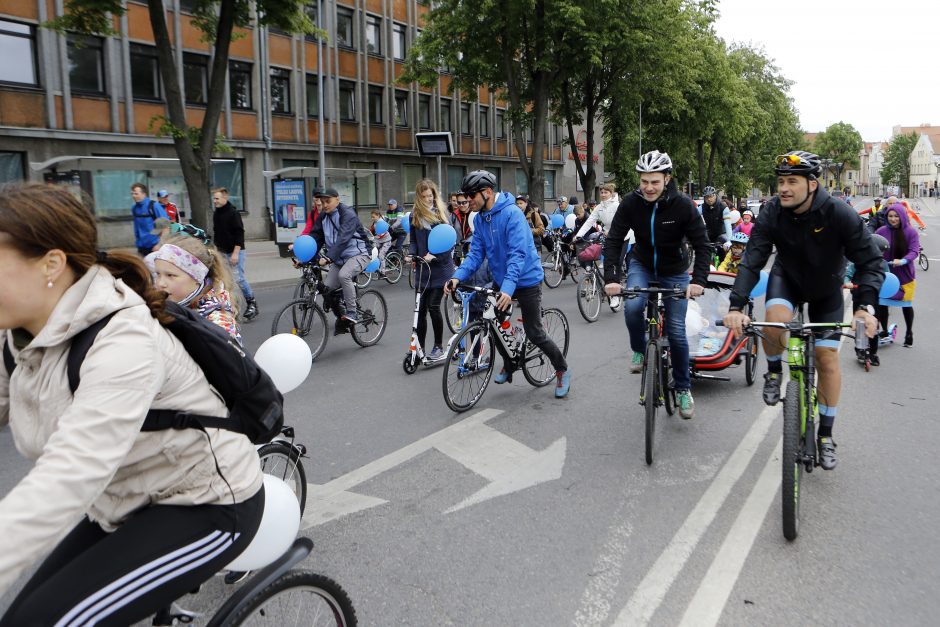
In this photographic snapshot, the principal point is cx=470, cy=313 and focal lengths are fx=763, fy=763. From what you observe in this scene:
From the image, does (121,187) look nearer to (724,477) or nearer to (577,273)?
(577,273)

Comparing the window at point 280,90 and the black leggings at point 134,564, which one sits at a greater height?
the window at point 280,90

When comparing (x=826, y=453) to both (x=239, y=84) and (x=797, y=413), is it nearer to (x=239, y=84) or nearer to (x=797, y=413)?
(x=797, y=413)

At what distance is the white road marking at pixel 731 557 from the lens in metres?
3.09

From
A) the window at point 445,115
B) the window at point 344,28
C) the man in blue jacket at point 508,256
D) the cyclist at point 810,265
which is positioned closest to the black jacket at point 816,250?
the cyclist at point 810,265

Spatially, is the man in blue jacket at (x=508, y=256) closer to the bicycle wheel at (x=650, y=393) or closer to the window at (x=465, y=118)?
the bicycle wheel at (x=650, y=393)

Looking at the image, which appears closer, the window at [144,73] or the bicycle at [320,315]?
the bicycle at [320,315]

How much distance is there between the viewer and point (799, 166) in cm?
426

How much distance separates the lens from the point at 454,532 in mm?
3867

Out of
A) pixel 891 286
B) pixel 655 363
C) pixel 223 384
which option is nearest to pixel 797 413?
pixel 655 363

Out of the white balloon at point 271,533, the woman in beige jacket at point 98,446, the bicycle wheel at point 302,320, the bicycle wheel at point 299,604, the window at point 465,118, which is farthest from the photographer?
the window at point 465,118

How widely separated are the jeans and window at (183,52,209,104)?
25.6 meters

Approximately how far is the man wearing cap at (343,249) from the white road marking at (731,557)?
527cm

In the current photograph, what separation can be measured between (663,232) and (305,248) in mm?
4254

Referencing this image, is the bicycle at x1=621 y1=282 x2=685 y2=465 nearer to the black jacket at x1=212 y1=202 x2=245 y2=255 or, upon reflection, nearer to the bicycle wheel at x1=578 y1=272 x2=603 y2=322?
the bicycle wheel at x1=578 y1=272 x2=603 y2=322
